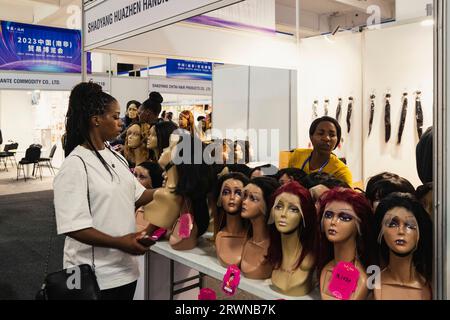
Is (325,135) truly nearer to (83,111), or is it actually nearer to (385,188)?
(385,188)

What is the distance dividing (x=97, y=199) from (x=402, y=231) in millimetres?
→ 1050

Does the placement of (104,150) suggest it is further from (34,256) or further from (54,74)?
(54,74)

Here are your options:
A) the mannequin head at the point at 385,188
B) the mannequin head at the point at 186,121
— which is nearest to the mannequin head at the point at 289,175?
the mannequin head at the point at 385,188

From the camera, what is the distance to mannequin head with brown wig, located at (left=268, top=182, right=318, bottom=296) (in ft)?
5.08

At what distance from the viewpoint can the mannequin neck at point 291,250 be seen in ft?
5.22

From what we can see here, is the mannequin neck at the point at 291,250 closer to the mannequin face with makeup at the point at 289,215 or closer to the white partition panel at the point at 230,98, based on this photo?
the mannequin face with makeup at the point at 289,215

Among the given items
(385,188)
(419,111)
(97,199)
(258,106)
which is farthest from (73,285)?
(258,106)

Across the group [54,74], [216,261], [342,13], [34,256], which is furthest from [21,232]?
[342,13]

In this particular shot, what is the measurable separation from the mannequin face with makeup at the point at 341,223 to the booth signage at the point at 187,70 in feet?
25.0

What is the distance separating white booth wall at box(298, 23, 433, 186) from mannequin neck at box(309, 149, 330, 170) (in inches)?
79.8

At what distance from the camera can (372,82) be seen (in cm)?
457

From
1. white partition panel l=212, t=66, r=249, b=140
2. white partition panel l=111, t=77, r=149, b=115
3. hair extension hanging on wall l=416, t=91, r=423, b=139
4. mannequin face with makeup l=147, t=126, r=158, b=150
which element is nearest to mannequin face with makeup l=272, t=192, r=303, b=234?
mannequin face with makeup l=147, t=126, r=158, b=150

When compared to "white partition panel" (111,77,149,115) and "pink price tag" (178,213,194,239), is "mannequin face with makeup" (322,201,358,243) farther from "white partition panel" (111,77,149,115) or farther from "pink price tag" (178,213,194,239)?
"white partition panel" (111,77,149,115)

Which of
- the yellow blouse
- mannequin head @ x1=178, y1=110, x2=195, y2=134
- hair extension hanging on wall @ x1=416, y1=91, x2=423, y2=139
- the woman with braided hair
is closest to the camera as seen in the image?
the woman with braided hair
